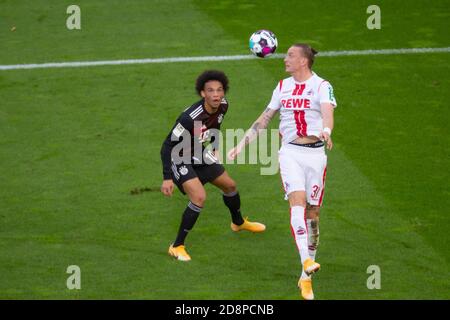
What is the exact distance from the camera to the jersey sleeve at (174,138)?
41.1 ft

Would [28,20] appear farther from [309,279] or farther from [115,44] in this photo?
[309,279]

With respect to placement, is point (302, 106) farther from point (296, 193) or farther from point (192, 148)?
point (192, 148)

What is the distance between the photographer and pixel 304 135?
473 inches

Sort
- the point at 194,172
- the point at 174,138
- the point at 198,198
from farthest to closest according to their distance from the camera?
1. the point at 194,172
2. the point at 198,198
3. the point at 174,138

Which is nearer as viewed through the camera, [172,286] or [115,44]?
[172,286]

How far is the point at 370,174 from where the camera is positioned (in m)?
15.1

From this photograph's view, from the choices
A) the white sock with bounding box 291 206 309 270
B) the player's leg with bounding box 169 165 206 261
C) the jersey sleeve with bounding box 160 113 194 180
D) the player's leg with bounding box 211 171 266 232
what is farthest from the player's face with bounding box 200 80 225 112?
the white sock with bounding box 291 206 309 270

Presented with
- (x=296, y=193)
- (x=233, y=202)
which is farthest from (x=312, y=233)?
(x=233, y=202)

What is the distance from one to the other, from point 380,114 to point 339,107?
70 cm

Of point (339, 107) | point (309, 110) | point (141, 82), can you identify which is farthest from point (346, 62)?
point (309, 110)

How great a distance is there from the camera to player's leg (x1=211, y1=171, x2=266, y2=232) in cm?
1318

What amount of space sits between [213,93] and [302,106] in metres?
1.22

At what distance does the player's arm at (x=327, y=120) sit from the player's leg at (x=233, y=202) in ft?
6.35

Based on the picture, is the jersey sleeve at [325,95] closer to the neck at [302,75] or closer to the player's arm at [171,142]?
the neck at [302,75]
